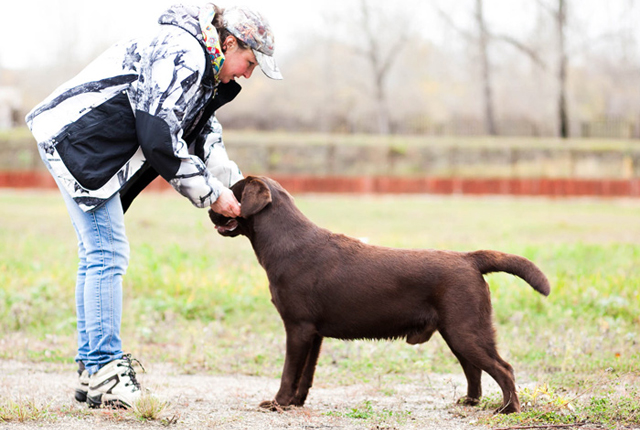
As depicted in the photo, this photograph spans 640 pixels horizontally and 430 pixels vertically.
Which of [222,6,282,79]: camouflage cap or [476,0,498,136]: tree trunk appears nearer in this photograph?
[222,6,282,79]: camouflage cap

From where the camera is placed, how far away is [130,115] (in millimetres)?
3750

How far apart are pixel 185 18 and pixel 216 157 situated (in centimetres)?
91

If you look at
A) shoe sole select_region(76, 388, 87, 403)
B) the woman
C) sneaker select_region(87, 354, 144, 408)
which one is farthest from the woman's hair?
shoe sole select_region(76, 388, 87, 403)

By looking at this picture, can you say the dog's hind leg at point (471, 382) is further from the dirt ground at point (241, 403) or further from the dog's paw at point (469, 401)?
the dirt ground at point (241, 403)

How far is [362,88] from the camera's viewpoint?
107 ft

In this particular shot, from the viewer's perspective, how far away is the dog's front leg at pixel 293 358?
3889mm

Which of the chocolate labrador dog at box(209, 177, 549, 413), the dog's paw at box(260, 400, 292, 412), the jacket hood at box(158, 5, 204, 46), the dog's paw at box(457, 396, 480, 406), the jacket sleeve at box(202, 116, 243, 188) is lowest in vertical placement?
the dog's paw at box(260, 400, 292, 412)

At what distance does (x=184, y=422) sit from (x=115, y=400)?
0.48m

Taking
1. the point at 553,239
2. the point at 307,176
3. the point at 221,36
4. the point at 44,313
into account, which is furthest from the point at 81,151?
the point at 307,176

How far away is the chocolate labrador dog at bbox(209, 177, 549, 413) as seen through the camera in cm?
377

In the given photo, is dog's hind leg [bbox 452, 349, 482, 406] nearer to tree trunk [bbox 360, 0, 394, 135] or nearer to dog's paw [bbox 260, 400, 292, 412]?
dog's paw [bbox 260, 400, 292, 412]

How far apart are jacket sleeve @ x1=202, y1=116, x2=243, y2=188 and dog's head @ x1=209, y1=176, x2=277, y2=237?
22 centimetres

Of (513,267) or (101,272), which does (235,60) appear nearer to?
(101,272)

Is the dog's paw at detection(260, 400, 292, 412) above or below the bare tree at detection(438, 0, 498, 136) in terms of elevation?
below
